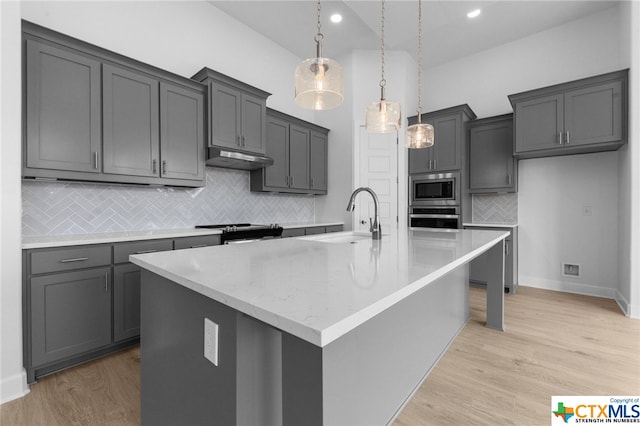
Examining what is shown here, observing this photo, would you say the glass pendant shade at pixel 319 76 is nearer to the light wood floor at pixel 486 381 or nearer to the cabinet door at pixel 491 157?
the light wood floor at pixel 486 381

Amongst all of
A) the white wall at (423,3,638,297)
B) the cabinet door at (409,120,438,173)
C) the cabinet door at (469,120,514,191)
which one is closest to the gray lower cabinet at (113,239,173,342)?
the cabinet door at (409,120,438,173)

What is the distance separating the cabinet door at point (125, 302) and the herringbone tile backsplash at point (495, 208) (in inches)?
178

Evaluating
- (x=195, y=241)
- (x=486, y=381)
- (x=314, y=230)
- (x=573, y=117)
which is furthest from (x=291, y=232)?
(x=573, y=117)

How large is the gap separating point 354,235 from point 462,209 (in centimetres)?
249

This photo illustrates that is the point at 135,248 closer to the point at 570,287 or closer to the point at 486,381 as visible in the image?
the point at 486,381

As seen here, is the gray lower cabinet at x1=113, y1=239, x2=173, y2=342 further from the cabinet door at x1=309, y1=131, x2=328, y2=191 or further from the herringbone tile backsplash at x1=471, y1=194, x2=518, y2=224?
the herringbone tile backsplash at x1=471, y1=194, x2=518, y2=224

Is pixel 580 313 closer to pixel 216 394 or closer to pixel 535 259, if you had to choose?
pixel 535 259

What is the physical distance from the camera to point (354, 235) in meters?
2.41

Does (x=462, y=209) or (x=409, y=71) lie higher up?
(x=409, y=71)

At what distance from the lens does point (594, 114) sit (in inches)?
130

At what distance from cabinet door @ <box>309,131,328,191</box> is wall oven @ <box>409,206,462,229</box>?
148cm

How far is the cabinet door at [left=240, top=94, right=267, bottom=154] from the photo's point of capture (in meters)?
3.45

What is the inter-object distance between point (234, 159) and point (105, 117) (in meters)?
1.18

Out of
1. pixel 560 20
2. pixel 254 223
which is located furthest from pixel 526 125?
pixel 254 223
